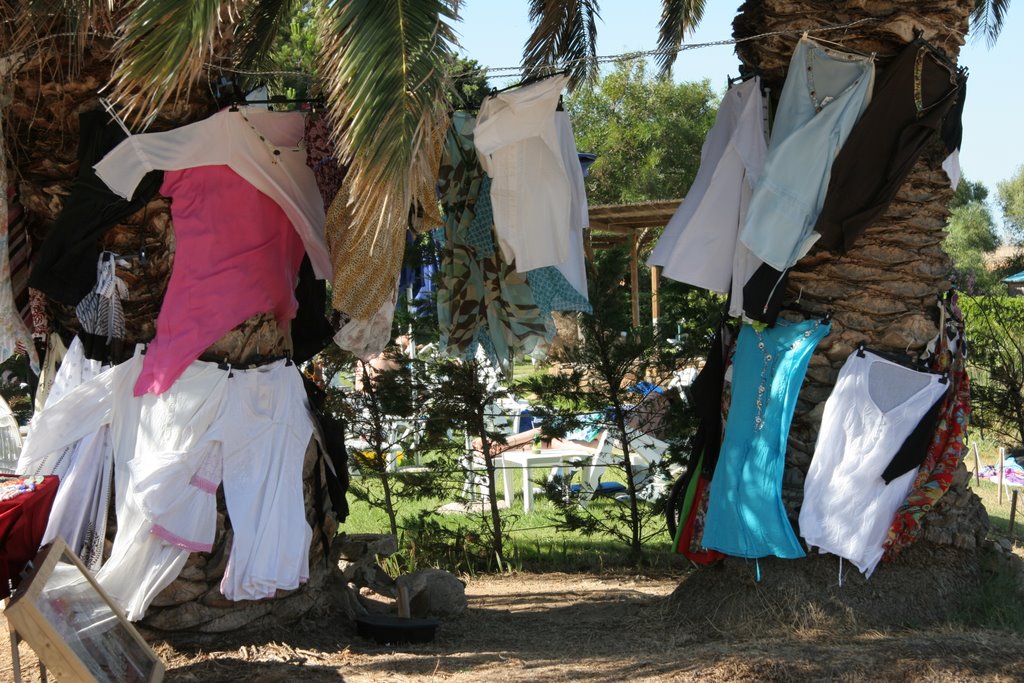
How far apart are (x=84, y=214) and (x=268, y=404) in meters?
1.18

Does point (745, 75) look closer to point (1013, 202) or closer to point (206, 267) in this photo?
point (206, 267)

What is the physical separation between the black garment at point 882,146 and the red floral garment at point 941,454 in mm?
740

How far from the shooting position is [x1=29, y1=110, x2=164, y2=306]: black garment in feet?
15.5

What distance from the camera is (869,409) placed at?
476cm

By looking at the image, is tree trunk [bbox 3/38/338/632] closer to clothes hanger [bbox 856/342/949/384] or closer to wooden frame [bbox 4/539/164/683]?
wooden frame [bbox 4/539/164/683]

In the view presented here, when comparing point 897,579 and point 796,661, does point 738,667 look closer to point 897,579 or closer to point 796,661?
point 796,661

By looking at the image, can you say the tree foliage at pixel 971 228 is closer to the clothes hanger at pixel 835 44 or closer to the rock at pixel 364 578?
the clothes hanger at pixel 835 44

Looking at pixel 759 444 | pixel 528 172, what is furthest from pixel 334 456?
pixel 759 444

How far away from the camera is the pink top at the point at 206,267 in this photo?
4.70 m

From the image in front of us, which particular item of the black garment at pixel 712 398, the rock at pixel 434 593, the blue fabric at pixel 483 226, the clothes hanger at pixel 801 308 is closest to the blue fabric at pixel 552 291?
the blue fabric at pixel 483 226

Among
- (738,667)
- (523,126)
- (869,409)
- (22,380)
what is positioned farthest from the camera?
(22,380)

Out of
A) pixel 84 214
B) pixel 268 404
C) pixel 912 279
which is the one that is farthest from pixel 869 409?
pixel 84 214

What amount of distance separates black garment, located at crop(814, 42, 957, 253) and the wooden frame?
3354 mm

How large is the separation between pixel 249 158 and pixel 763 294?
247 centimetres
